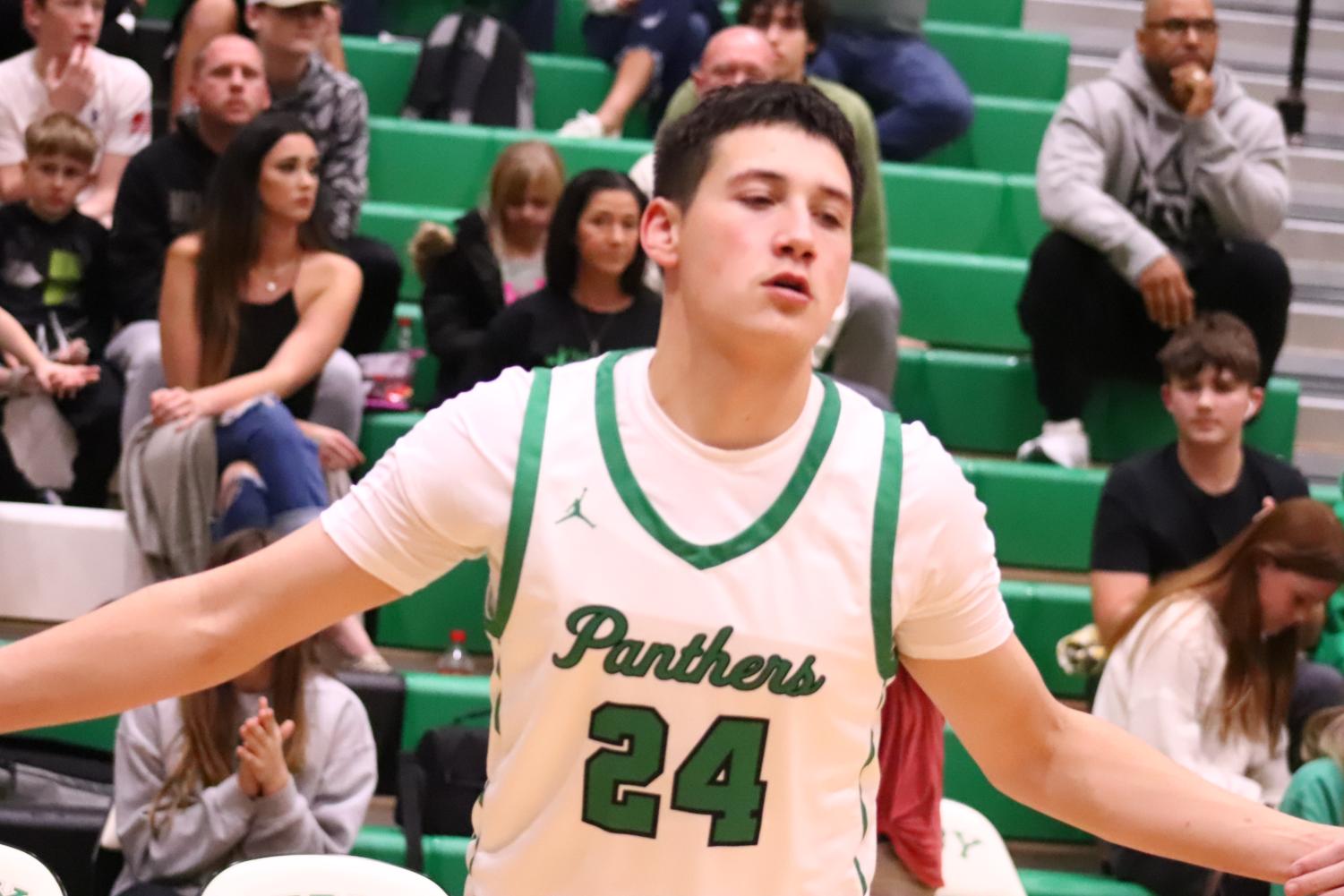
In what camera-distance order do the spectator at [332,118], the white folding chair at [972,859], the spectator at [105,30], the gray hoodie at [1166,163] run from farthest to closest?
1. the spectator at [105,30]
2. the gray hoodie at [1166,163]
3. the spectator at [332,118]
4. the white folding chair at [972,859]

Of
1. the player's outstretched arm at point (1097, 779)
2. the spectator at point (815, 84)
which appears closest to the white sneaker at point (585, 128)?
the spectator at point (815, 84)

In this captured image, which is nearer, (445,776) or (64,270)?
(445,776)

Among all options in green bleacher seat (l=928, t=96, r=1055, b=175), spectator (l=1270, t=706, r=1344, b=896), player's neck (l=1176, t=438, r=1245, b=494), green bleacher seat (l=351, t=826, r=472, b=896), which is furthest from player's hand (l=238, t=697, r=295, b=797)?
green bleacher seat (l=928, t=96, r=1055, b=175)

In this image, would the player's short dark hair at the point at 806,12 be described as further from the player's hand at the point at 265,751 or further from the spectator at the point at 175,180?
the player's hand at the point at 265,751

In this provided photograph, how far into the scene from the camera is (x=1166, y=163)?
495 centimetres

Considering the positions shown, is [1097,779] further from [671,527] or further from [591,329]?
[591,329]

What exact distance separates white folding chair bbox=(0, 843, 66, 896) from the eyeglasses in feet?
12.5

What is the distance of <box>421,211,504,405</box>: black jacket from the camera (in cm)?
469

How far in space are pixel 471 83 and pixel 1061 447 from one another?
7.02 feet

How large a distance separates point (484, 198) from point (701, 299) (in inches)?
130

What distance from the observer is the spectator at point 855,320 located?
4.63 metres

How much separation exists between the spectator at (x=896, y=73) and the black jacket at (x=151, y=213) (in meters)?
1.97

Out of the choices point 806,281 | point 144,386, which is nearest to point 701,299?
point 806,281

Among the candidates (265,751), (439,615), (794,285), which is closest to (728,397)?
(794,285)
